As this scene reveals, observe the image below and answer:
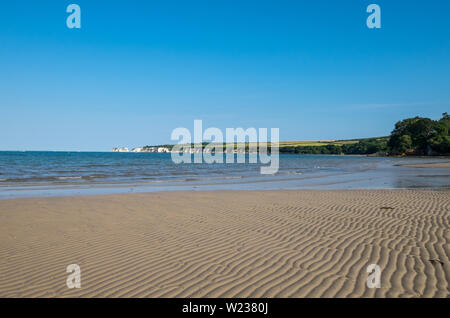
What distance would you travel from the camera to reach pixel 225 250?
21.0 ft

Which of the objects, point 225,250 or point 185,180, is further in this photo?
point 185,180

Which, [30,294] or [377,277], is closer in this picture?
[30,294]

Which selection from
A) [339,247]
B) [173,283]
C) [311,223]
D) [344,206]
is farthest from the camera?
[344,206]

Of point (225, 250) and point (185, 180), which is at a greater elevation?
point (225, 250)

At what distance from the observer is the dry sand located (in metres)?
4.64

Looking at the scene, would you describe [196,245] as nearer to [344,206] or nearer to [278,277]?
[278,277]

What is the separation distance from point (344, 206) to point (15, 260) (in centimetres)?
1047

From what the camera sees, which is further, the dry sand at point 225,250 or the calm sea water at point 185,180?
the calm sea water at point 185,180

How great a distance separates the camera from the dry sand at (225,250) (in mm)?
4641

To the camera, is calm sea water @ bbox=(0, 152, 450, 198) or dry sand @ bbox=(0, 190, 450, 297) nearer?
dry sand @ bbox=(0, 190, 450, 297)
